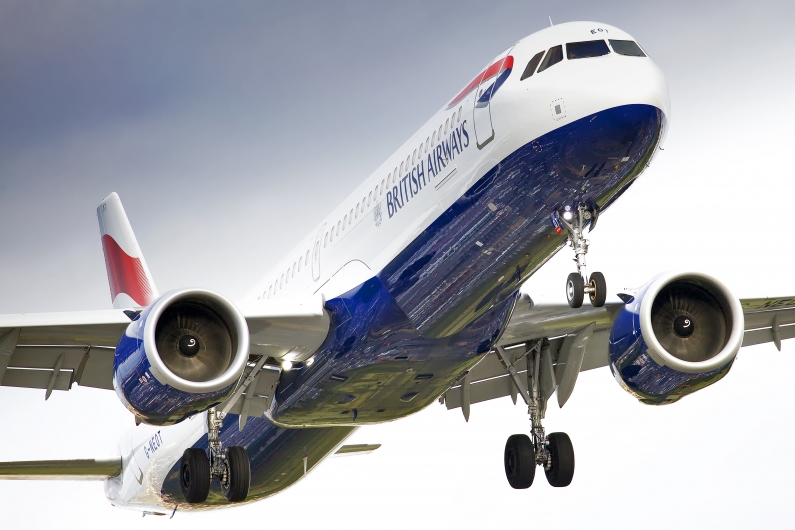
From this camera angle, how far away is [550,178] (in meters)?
13.3

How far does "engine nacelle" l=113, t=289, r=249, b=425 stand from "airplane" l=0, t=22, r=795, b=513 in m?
0.03

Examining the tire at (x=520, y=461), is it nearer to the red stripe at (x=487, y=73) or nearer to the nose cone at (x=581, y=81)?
the red stripe at (x=487, y=73)

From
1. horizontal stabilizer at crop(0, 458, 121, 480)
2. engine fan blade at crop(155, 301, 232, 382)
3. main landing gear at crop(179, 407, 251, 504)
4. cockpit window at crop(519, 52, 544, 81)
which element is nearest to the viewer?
cockpit window at crop(519, 52, 544, 81)

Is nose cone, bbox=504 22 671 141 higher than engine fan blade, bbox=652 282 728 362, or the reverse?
nose cone, bbox=504 22 671 141

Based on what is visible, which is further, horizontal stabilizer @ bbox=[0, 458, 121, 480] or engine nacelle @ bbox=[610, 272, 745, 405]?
horizontal stabilizer @ bbox=[0, 458, 121, 480]

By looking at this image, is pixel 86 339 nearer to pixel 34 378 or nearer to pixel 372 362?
pixel 34 378

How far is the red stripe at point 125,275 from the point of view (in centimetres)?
2359

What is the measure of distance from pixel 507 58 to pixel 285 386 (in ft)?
19.4

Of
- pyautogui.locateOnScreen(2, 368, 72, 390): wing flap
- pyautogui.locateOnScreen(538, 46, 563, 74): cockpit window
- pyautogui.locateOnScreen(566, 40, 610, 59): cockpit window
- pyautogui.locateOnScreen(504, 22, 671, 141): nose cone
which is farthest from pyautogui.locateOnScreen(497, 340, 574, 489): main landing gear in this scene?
pyautogui.locateOnScreen(2, 368, 72, 390): wing flap

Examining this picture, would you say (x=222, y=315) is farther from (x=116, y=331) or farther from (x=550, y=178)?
(x=550, y=178)

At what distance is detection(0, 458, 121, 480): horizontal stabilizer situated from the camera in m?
19.3

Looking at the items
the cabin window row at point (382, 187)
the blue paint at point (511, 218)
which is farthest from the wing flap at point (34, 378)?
the blue paint at point (511, 218)

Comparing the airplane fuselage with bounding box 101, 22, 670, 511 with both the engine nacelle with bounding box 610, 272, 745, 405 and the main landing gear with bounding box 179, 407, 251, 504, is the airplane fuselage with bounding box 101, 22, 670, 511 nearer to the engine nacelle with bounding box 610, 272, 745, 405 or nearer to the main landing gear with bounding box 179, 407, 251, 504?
the main landing gear with bounding box 179, 407, 251, 504

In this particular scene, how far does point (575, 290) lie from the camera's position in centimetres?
1320
